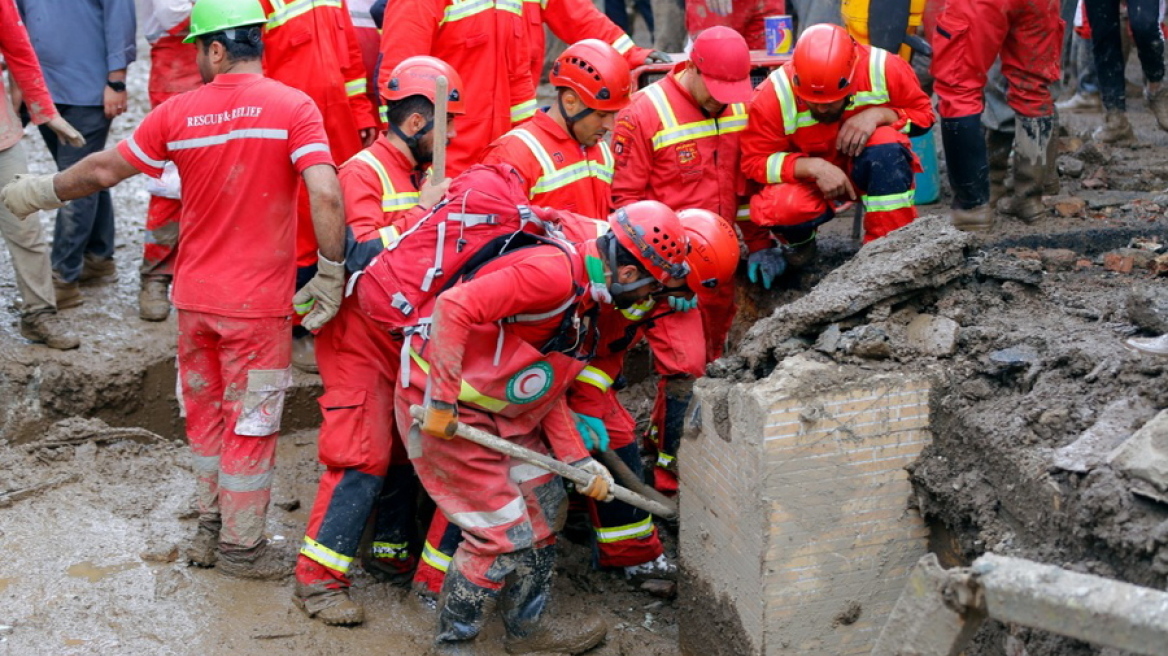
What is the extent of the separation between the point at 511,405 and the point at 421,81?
142cm

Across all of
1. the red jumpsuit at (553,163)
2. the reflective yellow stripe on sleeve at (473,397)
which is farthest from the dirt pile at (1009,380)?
the red jumpsuit at (553,163)

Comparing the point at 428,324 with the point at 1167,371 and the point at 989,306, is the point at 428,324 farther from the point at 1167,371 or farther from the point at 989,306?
the point at 1167,371

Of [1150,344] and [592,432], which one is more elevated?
[1150,344]

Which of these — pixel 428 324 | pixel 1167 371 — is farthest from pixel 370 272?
pixel 1167 371

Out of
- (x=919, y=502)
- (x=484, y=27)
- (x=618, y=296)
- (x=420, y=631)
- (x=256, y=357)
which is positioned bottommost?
(x=420, y=631)

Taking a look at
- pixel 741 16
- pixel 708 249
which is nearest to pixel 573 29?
pixel 741 16

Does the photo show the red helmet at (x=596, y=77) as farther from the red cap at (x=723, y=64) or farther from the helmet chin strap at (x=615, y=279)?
the helmet chin strap at (x=615, y=279)

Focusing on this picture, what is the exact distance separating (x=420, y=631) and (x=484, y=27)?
302cm

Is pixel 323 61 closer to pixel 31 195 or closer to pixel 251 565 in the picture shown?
pixel 31 195

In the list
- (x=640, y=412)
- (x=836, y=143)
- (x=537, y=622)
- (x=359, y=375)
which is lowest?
(x=640, y=412)

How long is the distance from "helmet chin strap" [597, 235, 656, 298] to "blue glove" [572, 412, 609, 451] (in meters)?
0.88

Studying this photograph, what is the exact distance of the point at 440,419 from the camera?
4.12 m

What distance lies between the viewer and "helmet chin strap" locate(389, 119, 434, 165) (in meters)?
4.92

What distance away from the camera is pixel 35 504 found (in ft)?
17.6
